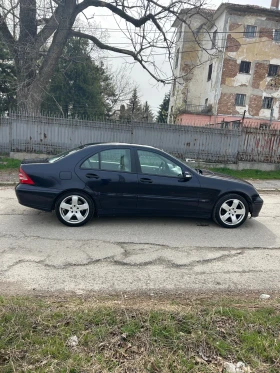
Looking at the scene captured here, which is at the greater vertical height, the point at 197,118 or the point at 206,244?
the point at 197,118

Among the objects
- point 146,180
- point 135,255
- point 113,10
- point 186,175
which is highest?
point 113,10

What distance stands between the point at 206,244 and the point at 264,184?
7.31 m

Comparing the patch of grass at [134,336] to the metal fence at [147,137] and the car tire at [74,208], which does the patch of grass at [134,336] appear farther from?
the metal fence at [147,137]

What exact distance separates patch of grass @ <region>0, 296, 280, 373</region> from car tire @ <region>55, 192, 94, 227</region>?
2.27m

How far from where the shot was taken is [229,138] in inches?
529

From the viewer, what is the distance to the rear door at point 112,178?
5.18m

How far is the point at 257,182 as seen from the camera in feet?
37.4

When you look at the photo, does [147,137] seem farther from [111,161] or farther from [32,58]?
[111,161]

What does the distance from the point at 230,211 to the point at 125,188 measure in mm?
1979

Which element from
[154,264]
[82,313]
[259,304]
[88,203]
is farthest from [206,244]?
[82,313]

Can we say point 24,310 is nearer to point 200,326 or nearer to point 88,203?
point 200,326

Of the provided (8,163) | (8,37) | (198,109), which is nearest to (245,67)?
(198,109)

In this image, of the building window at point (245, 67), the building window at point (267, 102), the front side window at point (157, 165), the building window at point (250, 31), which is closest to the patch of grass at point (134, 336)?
the front side window at point (157, 165)

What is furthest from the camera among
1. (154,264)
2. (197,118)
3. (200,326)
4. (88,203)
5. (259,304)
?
(197,118)
